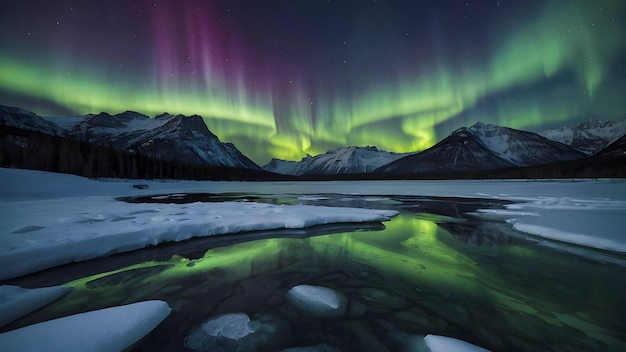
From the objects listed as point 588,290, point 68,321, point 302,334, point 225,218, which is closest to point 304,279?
point 302,334

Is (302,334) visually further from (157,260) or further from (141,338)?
(157,260)

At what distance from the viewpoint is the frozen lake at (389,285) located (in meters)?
3.33

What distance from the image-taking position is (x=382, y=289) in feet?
15.4

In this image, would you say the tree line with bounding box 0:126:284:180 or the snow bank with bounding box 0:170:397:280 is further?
the tree line with bounding box 0:126:284:180

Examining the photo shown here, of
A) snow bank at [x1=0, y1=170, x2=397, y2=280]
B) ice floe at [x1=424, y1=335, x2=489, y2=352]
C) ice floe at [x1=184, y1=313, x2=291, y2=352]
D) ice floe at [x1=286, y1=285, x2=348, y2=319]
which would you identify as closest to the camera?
ice floe at [x1=424, y1=335, x2=489, y2=352]

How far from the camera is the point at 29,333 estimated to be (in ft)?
9.62

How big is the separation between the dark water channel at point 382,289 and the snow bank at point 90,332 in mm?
227

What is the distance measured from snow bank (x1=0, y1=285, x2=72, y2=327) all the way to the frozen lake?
0.19 meters

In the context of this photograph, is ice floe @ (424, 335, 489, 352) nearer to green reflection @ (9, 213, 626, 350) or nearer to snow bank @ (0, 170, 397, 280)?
green reflection @ (9, 213, 626, 350)

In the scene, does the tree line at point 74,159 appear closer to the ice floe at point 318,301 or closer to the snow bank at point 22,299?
the snow bank at point 22,299

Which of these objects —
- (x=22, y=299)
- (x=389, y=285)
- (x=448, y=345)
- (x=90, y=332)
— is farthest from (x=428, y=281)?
(x=22, y=299)

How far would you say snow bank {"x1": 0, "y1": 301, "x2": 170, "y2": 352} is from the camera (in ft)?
9.05

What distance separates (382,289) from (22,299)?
606 centimetres

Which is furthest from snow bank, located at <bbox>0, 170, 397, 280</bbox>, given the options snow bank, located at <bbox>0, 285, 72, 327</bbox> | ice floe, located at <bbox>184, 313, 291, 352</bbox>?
ice floe, located at <bbox>184, 313, 291, 352</bbox>
